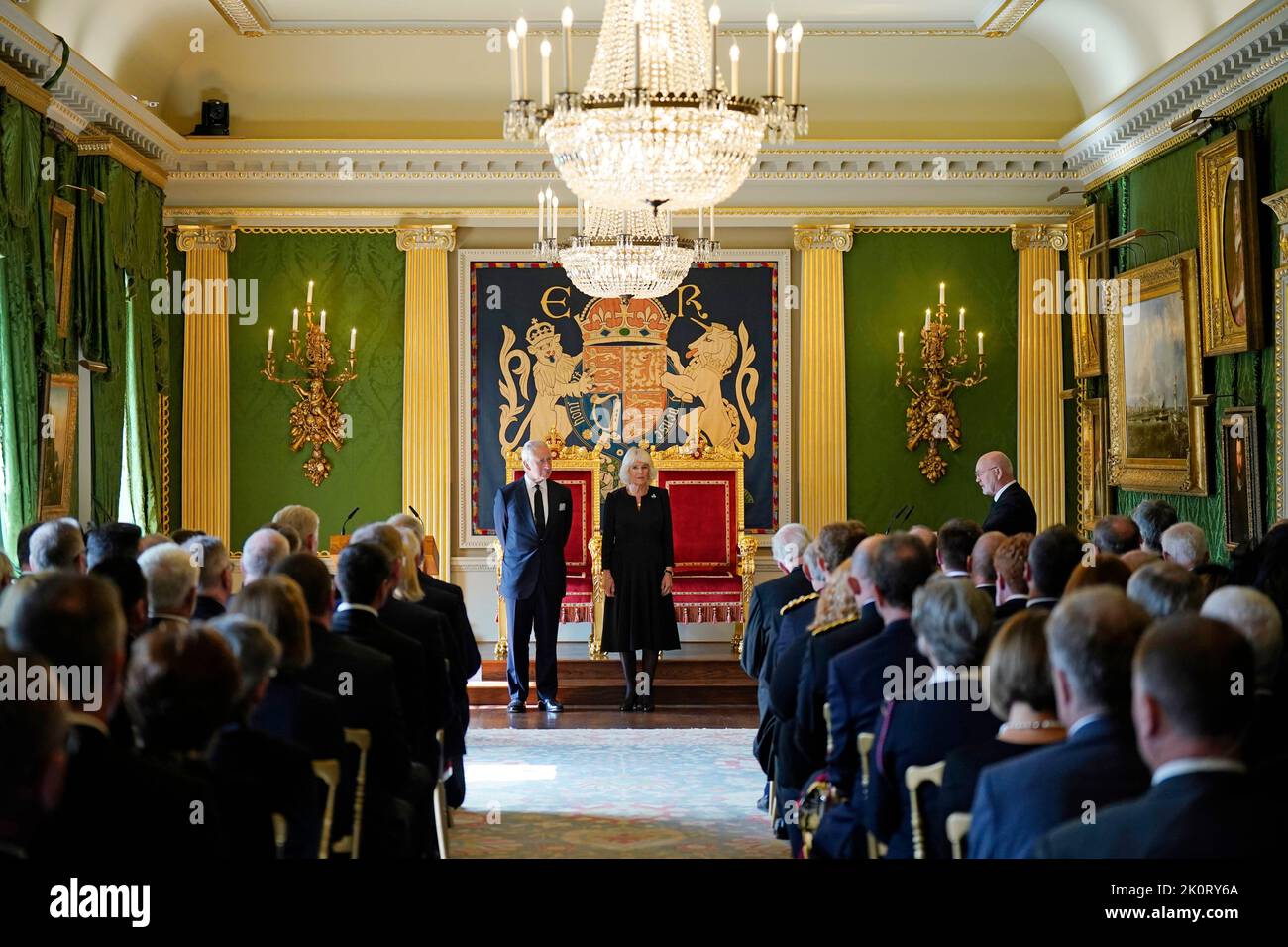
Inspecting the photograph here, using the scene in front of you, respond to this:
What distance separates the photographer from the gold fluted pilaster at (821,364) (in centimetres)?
1159

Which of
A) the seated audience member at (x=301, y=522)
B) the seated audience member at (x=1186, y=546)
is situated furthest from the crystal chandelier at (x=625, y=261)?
the seated audience member at (x=1186, y=546)

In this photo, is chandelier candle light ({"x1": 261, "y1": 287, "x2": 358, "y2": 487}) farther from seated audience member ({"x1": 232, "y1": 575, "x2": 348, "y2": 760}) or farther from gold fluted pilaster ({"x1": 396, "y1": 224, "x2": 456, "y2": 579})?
seated audience member ({"x1": 232, "y1": 575, "x2": 348, "y2": 760})

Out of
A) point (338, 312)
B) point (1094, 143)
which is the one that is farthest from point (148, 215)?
point (1094, 143)

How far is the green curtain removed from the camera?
25.3 feet

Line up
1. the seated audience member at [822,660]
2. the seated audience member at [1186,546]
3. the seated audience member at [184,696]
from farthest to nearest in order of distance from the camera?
1. the seated audience member at [1186,546]
2. the seated audience member at [822,660]
3. the seated audience member at [184,696]

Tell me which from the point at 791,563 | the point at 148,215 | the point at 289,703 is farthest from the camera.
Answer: the point at 148,215

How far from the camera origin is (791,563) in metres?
6.89

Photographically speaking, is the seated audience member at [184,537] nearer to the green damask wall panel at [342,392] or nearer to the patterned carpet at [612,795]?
the patterned carpet at [612,795]

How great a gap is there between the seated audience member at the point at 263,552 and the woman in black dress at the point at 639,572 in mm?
4072

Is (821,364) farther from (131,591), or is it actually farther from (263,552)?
(131,591)

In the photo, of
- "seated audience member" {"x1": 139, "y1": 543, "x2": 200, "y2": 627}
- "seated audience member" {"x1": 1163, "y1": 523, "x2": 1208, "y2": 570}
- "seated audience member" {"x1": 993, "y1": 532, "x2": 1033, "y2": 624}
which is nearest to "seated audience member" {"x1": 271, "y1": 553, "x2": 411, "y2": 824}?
"seated audience member" {"x1": 139, "y1": 543, "x2": 200, "y2": 627}

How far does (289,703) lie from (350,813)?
1.17ft

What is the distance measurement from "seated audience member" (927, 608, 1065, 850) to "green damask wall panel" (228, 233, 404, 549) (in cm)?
897

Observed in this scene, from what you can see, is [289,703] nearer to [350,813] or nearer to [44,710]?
[350,813]
